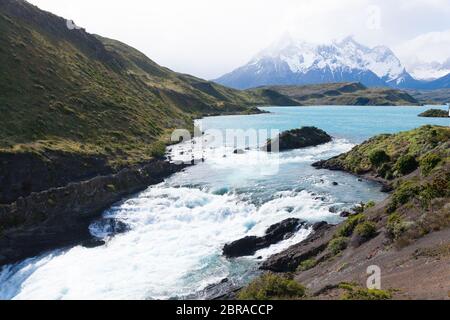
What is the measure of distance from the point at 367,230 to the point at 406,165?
29.7 metres

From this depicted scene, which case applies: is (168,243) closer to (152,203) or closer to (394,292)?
(152,203)

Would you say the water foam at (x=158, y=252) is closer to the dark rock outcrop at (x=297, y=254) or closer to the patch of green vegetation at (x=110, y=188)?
the dark rock outcrop at (x=297, y=254)

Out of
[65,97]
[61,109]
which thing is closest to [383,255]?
[61,109]

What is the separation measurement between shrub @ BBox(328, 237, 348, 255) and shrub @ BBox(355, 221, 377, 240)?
123 cm

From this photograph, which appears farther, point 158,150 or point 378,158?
point 158,150

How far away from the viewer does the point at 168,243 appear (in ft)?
139

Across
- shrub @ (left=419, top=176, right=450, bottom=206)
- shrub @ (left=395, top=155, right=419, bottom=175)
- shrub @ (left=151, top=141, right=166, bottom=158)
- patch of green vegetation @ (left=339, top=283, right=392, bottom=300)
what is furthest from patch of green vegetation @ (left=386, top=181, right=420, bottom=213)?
shrub @ (left=151, top=141, right=166, bottom=158)

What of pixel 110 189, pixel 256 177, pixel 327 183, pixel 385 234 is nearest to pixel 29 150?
pixel 110 189

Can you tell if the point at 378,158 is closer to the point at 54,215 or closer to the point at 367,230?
the point at 367,230

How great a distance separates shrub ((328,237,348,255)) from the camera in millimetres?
30850

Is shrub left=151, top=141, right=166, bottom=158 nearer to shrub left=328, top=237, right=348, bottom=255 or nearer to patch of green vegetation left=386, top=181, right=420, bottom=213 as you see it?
shrub left=328, top=237, right=348, bottom=255

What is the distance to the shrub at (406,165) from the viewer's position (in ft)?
182

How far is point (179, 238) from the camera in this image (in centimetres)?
4350

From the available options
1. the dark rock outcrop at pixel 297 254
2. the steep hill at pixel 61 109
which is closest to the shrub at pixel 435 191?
the dark rock outcrop at pixel 297 254
